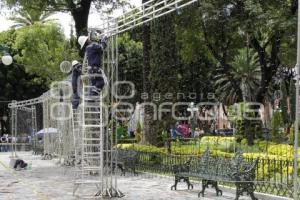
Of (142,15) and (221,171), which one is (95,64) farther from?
(221,171)

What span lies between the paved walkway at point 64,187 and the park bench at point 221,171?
467 millimetres

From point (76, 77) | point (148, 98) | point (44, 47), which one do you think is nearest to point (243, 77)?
point (44, 47)

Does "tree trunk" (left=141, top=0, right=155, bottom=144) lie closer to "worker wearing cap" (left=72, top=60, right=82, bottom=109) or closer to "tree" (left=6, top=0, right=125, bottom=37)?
"tree" (left=6, top=0, right=125, bottom=37)

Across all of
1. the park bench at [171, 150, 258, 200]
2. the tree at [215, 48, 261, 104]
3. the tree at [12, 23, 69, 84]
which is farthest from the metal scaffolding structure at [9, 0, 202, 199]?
the tree at [215, 48, 261, 104]

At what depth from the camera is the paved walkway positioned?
13531 millimetres

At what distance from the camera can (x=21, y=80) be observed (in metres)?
51.9

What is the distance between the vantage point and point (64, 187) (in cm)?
1577

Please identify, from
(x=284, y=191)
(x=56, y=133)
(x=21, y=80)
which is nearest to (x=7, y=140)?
(x=21, y=80)

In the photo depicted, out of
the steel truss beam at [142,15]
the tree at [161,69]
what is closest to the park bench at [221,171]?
the steel truss beam at [142,15]

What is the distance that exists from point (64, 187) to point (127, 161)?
4337mm

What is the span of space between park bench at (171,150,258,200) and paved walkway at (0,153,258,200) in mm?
467

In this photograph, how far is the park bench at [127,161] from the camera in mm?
19422

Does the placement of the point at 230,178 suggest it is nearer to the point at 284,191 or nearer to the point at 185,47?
the point at 284,191

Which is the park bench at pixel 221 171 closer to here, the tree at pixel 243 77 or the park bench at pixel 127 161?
the park bench at pixel 127 161
